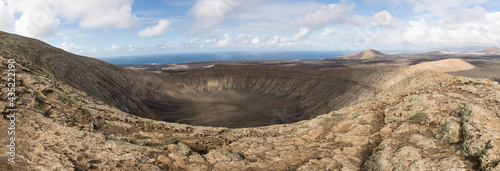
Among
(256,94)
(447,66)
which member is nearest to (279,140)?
(256,94)

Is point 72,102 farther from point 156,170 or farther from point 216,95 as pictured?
point 216,95

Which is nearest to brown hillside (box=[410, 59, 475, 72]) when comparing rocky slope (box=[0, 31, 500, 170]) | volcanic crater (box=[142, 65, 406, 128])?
volcanic crater (box=[142, 65, 406, 128])

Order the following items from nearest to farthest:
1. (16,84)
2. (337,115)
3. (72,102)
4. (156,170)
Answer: (156,170) → (16,84) → (72,102) → (337,115)

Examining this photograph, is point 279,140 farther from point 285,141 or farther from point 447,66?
point 447,66

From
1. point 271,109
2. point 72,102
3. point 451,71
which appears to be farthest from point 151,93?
point 451,71

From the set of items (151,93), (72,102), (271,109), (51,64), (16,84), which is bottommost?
(271,109)

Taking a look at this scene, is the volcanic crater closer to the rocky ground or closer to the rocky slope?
the rocky slope

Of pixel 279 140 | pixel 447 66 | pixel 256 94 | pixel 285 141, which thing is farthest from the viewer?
pixel 447 66
